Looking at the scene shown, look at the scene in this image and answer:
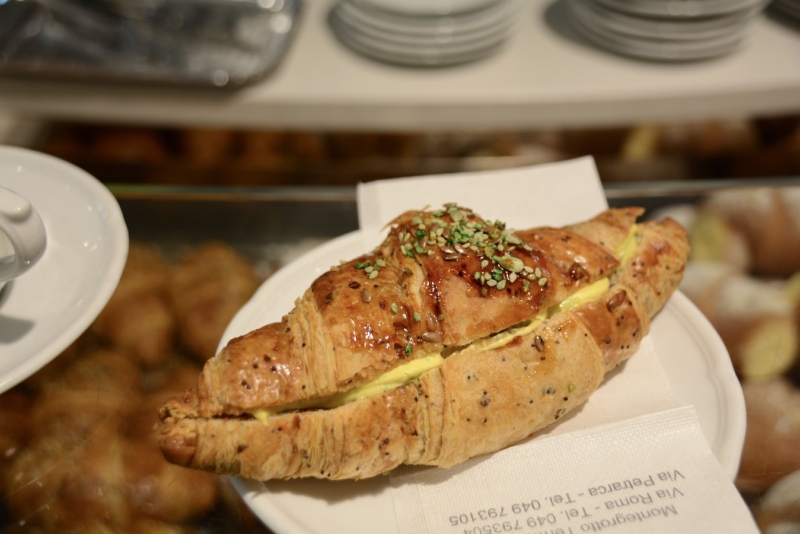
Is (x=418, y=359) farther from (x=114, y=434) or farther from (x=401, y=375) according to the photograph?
(x=114, y=434)

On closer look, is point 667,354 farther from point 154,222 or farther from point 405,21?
point 405,21

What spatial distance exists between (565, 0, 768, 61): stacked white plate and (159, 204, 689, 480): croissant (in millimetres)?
1562

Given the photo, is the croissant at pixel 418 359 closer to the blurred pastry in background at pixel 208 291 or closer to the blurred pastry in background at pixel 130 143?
the blurred pastry in background at pixel 208 291

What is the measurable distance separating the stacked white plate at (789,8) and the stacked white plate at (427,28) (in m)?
1.41

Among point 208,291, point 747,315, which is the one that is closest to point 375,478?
point 208,291

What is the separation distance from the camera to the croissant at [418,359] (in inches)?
46.8

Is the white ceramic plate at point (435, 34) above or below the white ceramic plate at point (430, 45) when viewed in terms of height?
above

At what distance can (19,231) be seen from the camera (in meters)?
1.19

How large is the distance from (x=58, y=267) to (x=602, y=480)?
1.41 meters

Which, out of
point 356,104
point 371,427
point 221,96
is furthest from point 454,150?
point 371,427

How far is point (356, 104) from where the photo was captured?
2.57 m

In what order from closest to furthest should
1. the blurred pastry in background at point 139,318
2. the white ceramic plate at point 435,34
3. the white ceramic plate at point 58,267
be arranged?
the white ceramic plate at point 58,267, the blurred pastry in background at point 139,318, the white ceramic plate at point 435,34

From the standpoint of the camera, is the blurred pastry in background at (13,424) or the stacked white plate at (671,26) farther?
the stacked white plate at (671,26)

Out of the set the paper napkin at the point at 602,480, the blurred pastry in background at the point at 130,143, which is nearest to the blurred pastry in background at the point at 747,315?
the paper napkin at the point at 602,480
